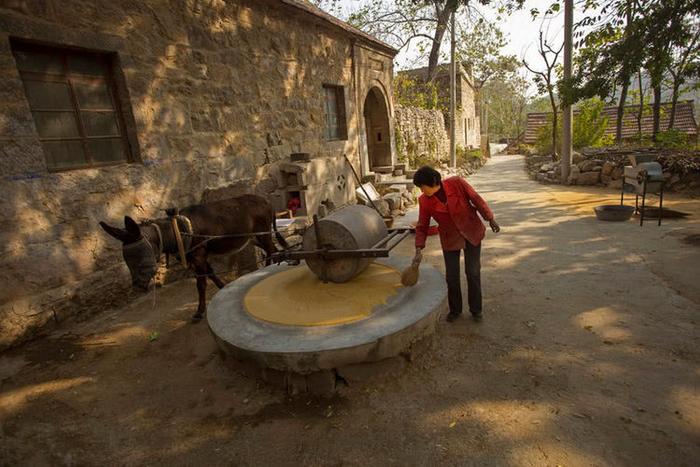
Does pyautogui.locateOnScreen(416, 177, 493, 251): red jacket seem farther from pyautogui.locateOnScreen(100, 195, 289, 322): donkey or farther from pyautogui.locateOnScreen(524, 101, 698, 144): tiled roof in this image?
pyautogui.locateOnScreen(524, 101, 698, 144): tiled roof

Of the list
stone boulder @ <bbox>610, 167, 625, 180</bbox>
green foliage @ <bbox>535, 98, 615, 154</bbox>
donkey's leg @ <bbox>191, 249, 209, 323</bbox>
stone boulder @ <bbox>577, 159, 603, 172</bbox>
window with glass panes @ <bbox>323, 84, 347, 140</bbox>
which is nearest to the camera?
donkey's leg @ <bbox>191, 249, 209, 323</bbox>

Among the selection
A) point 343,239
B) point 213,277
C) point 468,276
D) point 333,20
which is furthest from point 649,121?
point 213,277

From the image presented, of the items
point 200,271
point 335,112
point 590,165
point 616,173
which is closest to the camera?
point 200,271

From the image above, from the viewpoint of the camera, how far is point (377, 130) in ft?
41.9

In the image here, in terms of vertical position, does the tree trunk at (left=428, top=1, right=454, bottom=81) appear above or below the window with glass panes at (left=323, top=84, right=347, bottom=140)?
above

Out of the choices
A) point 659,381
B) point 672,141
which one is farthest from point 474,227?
point 672,141

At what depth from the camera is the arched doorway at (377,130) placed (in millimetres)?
12508

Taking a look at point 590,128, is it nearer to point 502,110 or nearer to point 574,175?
point 574,175

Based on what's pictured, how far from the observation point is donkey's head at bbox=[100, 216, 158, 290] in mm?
3352

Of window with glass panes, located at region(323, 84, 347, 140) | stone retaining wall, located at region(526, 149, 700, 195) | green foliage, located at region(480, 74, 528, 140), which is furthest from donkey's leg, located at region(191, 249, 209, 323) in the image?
green foliage, located at region(480, 74, 528, 140)

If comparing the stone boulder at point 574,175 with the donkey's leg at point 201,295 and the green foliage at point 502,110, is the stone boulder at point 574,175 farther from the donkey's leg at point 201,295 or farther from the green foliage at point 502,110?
the green foliage at point 502,110

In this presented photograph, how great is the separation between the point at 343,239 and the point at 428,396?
1.53 meters

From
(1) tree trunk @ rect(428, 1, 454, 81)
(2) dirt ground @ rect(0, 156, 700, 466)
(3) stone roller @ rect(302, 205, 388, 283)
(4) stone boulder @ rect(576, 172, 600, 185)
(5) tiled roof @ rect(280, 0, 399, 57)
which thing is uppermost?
(1) tree trunk @ rect(428, 1, 454, 81)

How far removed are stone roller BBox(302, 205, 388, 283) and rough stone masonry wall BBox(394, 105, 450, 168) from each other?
10.7 metres
